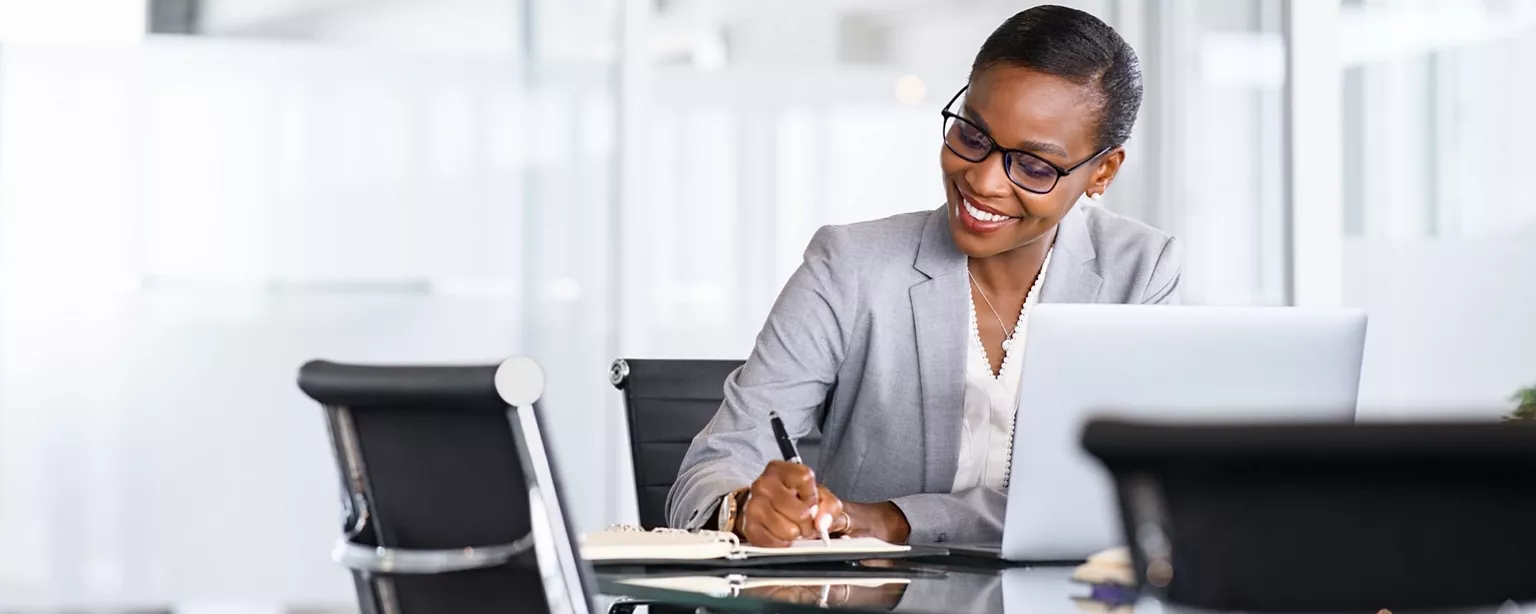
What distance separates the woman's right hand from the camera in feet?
5.63

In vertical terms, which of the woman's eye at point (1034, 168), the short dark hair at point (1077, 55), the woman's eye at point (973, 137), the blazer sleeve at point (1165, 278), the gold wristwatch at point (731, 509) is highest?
the short dark hair at point (1077, 55)

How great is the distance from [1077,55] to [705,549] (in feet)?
2.92

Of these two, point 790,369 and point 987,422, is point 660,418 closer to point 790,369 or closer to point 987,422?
point 790,369

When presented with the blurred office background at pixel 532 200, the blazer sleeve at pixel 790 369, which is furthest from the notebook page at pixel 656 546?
the blurred office background at pixel 532 200

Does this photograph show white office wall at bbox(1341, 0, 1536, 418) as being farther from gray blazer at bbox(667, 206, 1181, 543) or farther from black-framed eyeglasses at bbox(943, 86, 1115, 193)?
black-framed eyeglasses at bbox(943, 86, 1115, 193)

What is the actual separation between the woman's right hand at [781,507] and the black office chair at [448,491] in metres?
0.52

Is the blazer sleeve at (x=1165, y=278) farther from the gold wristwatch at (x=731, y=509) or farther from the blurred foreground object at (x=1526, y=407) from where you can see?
the gold wristwatch at (x=731, y=509)

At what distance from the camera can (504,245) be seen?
4.54 m

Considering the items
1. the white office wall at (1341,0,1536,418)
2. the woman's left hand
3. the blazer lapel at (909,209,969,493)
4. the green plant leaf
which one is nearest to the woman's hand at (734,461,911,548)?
the woman's left hand

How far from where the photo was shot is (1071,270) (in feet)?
7.61

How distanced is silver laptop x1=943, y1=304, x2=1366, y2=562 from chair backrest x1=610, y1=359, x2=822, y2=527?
33.5 inches

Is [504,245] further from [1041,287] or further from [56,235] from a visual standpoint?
[1041,287]

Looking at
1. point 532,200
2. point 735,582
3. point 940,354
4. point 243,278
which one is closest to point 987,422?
point 940,354

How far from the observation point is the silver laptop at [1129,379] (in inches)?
63.1
